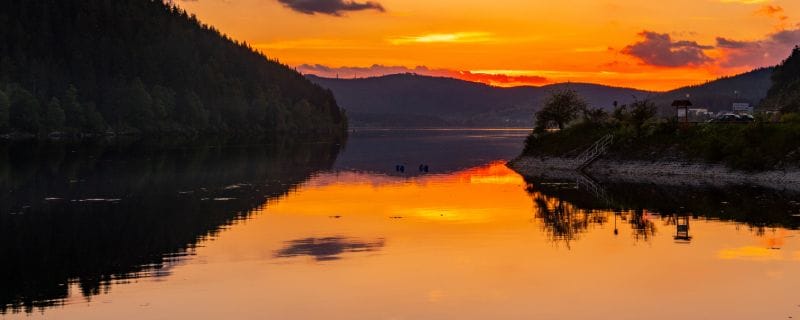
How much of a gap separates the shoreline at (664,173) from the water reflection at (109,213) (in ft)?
98.1

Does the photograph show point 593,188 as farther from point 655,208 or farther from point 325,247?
point 325,247

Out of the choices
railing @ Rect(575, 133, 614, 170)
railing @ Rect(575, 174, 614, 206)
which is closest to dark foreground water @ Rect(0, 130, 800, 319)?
railing @ Rect(575, 174, 614, 206)

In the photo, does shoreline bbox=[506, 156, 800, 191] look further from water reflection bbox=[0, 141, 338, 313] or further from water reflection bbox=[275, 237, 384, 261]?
water reflection bbox=[275, 237, 384, 261]

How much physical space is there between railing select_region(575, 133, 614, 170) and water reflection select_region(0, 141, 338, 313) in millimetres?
32375

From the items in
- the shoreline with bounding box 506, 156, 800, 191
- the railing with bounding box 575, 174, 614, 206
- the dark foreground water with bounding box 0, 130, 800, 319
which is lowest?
the dark foreground water with bounding box 0, 130, 800, 319

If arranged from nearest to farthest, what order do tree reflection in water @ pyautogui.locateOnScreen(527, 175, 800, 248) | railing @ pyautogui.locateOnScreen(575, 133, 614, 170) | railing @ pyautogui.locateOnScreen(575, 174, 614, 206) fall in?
tree reflection in water @ pyautogui.locateOnScreen(527, 175, 800, 248)
railing @ pyautogui.locateOnScreen(575, 174, 614, 206)
railing @ pyautogui.locateOnScreen(575, 133, 614, 170)

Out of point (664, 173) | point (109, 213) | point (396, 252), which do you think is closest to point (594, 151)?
point (664, 173)

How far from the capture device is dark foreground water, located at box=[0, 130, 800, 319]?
35.4 metres

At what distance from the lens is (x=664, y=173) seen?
98562 mm

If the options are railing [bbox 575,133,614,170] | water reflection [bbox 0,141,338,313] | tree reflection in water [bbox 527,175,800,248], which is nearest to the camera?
water reflection [bbox 0,141,338,313]

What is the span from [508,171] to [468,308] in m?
83.5

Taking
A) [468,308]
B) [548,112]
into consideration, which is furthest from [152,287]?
[548,112]

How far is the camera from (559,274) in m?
41.3

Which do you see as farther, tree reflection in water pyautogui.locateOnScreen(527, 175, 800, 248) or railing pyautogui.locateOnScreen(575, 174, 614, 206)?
railing pyautogui.locateOnScreen(575, 174, 614, 206)
